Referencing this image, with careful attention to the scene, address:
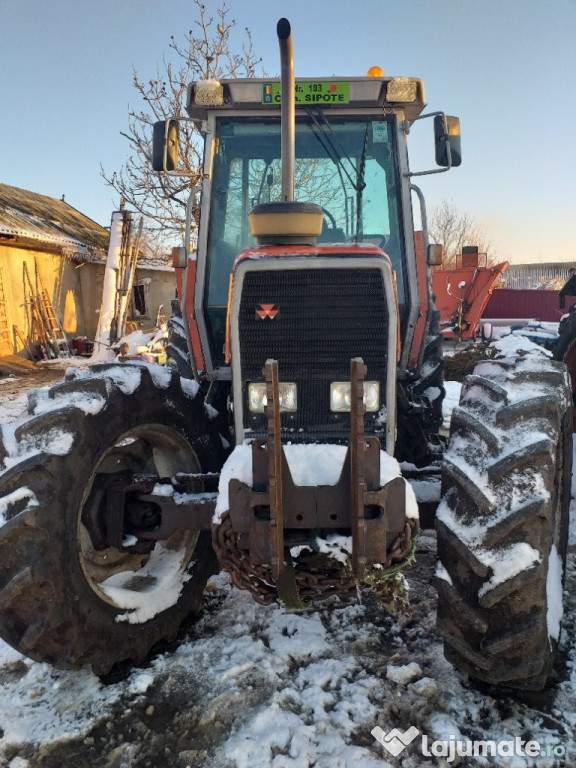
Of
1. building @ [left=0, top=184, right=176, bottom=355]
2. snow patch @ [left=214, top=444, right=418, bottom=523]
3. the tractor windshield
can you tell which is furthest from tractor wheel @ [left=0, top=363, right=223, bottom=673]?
building @ [left=0, top=184, right=176, bottom=355]

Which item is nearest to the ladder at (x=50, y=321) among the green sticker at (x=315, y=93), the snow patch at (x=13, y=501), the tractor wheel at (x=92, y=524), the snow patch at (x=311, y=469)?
the green sticker at (x=315, y=93)

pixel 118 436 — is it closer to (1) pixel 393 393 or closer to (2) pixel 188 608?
(2) pixel 188 608

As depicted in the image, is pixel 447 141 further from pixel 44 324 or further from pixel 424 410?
pixel 44 324

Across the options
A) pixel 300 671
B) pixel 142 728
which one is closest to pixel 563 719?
pixel 300 671

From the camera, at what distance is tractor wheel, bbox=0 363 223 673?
8.18 feet

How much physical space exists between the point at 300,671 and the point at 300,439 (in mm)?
1155

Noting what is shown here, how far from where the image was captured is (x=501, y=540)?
7.62 feet

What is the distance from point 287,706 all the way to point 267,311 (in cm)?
180

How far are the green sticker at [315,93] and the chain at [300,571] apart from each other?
2.69m

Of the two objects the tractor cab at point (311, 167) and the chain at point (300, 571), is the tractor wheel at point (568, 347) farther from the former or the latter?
the chain at point (300, 571)

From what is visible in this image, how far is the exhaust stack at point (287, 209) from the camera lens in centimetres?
292

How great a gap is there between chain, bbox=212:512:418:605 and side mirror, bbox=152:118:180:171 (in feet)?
8.07

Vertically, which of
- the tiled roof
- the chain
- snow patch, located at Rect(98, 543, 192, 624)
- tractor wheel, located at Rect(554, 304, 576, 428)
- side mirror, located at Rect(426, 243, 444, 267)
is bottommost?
snow patch, located at Rect(98, 543, 192, 624)

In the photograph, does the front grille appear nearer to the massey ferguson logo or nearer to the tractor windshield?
the massey ferguson logo
